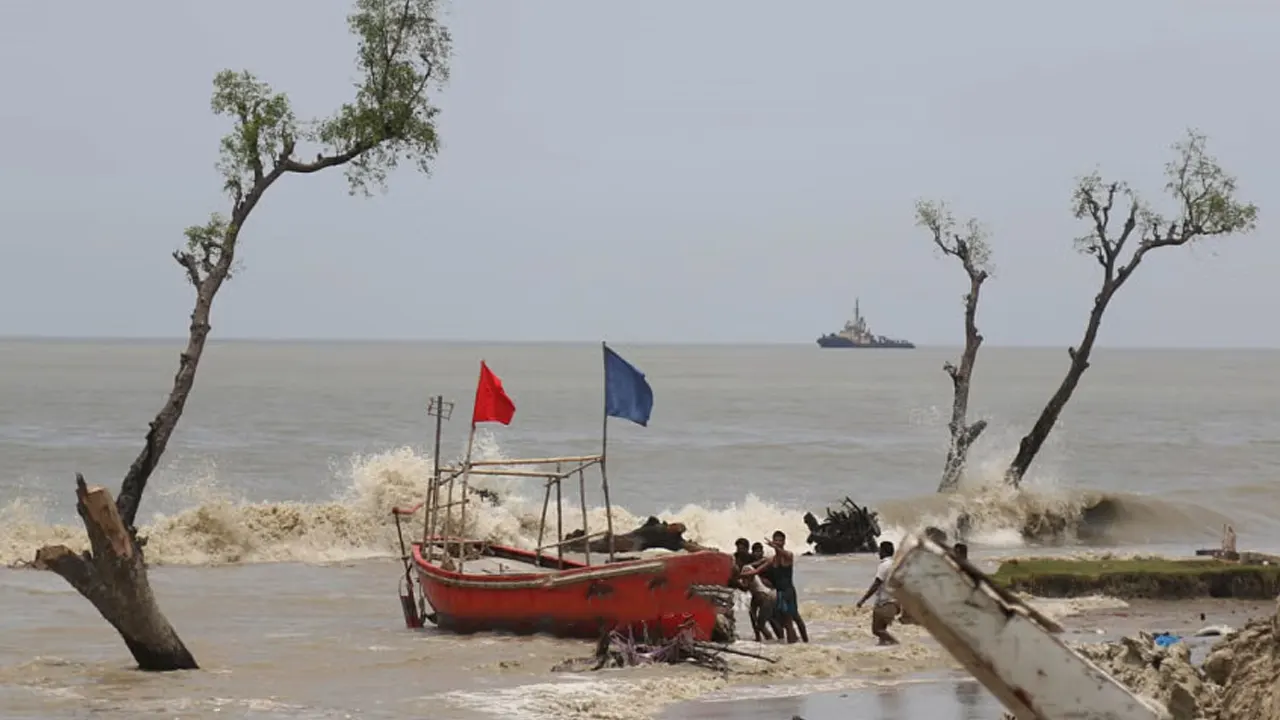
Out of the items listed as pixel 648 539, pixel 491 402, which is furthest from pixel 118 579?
pixel 648 539

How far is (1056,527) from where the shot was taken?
36.7 meters

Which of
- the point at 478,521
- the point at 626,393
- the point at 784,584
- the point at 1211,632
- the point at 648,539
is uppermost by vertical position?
the point at 626,393

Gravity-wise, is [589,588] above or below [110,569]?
below

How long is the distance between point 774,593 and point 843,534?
1297 cm

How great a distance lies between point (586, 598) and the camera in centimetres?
1906

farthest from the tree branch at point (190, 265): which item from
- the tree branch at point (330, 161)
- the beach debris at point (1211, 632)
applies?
the beach debris at point (1211, 632)

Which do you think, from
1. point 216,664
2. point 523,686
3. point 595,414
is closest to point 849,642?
point 523,686

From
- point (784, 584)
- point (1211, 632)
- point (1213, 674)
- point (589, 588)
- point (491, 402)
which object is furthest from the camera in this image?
point (491, 402)

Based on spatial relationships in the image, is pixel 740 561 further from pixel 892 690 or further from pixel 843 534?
pixel 843 534

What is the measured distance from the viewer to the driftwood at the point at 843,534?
30.9 meters

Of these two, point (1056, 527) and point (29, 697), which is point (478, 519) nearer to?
point (1056, 527)

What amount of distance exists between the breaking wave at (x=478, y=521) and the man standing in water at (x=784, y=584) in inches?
613

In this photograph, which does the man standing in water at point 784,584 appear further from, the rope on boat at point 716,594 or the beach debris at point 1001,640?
the beach debris at point 1001,640

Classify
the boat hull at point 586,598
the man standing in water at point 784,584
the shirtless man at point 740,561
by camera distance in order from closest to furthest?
the man standing in water at point 784,584 < the boat hull at point 586,598 < the shirtless man at point 740,561
